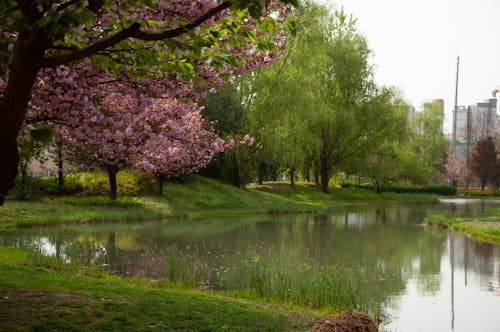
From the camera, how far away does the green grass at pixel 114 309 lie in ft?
20.6

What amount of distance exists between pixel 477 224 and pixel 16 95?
23.2m

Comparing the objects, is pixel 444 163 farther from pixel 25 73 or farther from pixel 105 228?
pixel 25 73

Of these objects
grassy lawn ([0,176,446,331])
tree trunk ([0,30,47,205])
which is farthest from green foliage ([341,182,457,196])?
tree trunk ([0,30,47,205])

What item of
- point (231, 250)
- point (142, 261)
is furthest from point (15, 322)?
point (231, 250)

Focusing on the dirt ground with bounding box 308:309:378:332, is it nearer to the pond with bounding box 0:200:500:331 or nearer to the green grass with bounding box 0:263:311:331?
the green grass with bounding box 0:263:311:331

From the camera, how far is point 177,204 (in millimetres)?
28844

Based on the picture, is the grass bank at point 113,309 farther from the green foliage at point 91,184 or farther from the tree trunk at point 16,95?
the green foliage at point 91,184

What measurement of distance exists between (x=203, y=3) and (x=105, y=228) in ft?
48.7

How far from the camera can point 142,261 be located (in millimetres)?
14016

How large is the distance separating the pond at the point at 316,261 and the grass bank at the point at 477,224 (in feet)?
2.41

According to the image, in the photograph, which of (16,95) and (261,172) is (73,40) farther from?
(261,172)

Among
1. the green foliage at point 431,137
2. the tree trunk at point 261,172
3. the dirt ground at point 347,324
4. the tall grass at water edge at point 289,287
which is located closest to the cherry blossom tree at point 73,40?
the dirt ground at point 347,324

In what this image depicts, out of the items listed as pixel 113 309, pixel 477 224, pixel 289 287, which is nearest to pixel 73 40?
pixel 113 309

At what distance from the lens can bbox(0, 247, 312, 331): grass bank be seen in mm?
6293
